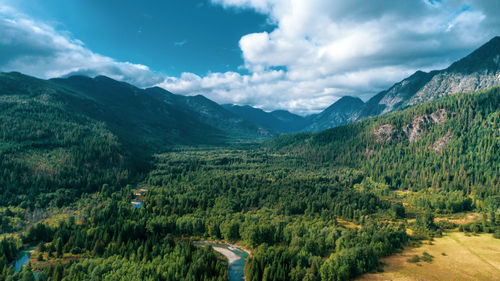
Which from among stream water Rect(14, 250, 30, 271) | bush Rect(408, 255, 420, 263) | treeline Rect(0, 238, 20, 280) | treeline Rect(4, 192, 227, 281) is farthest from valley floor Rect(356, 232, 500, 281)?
stream water Rect(14, 250, 30, 271)

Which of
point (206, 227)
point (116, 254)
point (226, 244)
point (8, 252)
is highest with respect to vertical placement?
point (116, 254)

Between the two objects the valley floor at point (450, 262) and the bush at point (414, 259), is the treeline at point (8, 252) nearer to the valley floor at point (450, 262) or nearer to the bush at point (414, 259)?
the valley floor at point (450, 262)

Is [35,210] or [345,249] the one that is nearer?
[345,249]

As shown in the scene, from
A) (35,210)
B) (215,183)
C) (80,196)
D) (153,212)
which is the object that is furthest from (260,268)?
(80,196)

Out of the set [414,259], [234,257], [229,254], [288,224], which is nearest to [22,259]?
[229,254]

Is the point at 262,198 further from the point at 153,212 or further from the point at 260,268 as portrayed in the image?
the point at 260,268

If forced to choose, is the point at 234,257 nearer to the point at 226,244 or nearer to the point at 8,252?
the point at 226,244

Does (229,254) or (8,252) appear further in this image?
(229,254)
